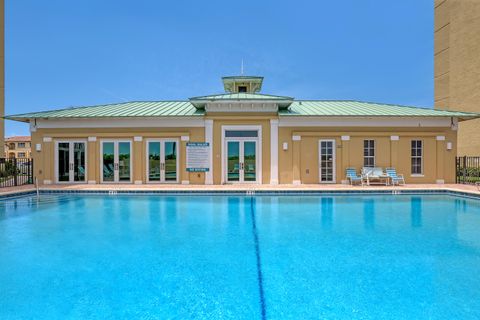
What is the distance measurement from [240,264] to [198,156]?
1060cm

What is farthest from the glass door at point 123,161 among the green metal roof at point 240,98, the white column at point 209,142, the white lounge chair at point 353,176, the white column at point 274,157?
the white lounge chair at point 353,176

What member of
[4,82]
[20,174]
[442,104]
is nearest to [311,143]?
[20,174]

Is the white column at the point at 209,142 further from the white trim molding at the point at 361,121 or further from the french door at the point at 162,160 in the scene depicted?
the white trim molding at the point at 361,121

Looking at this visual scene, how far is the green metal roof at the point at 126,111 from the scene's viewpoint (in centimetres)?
1546

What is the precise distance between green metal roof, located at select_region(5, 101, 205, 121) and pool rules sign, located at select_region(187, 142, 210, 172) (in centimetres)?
169

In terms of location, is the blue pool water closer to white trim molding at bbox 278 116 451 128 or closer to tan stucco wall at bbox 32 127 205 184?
tan stucco wall at bbox 32 127 205 184

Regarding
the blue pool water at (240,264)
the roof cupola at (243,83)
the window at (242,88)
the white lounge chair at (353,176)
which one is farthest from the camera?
the window at (242,88)

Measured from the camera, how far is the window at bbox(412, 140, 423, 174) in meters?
15.7

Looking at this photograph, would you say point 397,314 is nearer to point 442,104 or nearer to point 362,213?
point 362,213

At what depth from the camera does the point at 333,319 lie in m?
3.48

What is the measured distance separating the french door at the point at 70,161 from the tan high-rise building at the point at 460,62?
31218mm

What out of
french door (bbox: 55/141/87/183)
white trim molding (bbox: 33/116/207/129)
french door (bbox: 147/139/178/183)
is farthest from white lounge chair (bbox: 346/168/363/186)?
french door (bbox: 55/141/87/183)

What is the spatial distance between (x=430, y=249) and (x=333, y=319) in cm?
369

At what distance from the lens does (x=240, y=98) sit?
14.7 m
